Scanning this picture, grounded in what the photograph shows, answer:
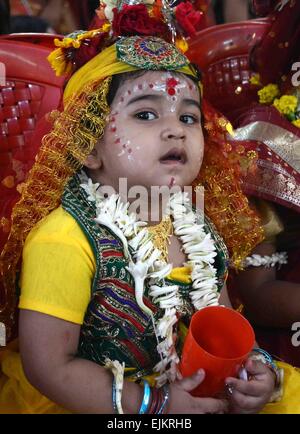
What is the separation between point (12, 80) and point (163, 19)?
50cm

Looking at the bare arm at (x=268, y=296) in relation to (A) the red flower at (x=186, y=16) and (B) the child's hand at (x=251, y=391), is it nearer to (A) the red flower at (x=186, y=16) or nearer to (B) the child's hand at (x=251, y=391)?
(B) the child's hand at (x=251, y=391)

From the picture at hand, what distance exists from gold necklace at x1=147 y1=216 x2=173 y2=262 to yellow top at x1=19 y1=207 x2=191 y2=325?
0.55 ft

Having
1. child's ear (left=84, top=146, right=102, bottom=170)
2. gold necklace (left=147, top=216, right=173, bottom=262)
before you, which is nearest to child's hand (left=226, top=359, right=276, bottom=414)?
gold necklace (left=147, top=216, right=173, bottom=262)

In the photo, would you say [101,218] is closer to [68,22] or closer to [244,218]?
[244,218]

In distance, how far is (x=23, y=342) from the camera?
1.03 meters

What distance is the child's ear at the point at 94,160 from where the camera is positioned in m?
1.16

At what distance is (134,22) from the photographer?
1.17 m

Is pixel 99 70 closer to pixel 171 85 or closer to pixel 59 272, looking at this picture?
pixel 171 85

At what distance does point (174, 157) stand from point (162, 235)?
0.18 meters

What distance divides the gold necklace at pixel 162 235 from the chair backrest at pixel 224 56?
0.88 m

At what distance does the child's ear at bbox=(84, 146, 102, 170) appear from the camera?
1.16 meters

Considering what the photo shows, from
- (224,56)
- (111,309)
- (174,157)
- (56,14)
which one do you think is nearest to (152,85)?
(174,157)

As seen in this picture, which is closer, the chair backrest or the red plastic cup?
the red plastic cup

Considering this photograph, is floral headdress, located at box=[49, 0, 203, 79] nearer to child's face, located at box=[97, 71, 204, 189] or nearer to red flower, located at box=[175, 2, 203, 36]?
red flower, located at box=[175, 2, 203, 36]
